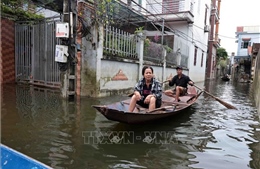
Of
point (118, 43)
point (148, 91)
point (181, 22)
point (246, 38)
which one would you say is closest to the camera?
point (148, 91)

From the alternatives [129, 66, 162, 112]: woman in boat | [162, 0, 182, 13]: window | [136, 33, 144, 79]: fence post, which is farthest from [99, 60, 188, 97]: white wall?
[162, 0, 182, 13]: window

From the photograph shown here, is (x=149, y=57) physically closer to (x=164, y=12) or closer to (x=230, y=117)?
(x=230, y=117)

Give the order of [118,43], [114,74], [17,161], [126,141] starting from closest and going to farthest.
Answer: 1. [17,161]
2. [126,141]
3. [114,74]
4. [118,43]

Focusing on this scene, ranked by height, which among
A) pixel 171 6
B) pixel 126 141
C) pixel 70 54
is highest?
pixel 171 6

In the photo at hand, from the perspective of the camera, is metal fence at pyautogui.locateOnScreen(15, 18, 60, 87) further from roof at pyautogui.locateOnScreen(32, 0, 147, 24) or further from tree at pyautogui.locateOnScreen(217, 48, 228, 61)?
tree at pyautogui.locateOnScreen(217, 48, 228, 61)

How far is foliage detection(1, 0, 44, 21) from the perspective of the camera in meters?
8.88

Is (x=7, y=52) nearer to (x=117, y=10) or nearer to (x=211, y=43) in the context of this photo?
(x=117, y=10)

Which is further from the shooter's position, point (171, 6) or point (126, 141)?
point (171, 6)

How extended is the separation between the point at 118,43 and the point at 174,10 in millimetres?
10230

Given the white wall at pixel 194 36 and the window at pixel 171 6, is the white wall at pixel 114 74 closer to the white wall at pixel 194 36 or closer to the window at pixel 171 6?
the white wall at pixel 194 36

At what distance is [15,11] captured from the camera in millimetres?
9234

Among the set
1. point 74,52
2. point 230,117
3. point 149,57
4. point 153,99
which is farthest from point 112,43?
point 230,117

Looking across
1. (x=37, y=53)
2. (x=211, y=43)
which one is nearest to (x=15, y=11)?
(x=37, y=53)

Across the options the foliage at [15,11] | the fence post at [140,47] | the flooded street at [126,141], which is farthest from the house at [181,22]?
the flooded street at [126,141]
